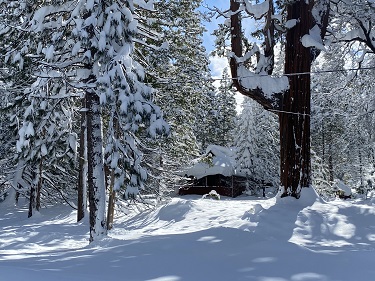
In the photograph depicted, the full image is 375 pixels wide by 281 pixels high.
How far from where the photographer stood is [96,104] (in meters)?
8.44

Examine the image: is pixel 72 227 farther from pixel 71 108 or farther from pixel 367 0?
pixel 367 0

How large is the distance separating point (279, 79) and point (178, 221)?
18.1ft

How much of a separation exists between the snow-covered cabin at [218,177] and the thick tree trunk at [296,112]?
76.6ft

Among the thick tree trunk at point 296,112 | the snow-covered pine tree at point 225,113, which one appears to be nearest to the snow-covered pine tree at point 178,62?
the thick tree trunk at point 296,112

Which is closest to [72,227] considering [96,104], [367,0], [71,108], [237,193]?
[71,108]

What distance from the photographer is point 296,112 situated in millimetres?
9469

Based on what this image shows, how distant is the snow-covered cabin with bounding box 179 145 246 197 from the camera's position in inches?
1332

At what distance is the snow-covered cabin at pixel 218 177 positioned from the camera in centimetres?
3384

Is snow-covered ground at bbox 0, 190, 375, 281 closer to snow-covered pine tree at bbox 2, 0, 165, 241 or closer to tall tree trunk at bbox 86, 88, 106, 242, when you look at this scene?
tall tree trunk at bbox 86, 88, 106, 242

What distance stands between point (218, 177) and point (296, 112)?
2675cm

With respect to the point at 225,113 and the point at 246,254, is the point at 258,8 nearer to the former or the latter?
the point at 246,254

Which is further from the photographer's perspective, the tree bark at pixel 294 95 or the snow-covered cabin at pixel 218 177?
the snow-covered cabin at pixel 218 177

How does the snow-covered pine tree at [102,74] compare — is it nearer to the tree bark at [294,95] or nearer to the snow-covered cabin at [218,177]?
the tree bark at [294,95]

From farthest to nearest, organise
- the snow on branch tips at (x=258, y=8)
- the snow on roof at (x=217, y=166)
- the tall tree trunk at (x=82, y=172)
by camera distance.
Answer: the snow on roof at (x=217, y=166), the tall tree trunk at (x=82, y=172), the snow on branch tips at (x=258, y=8)
